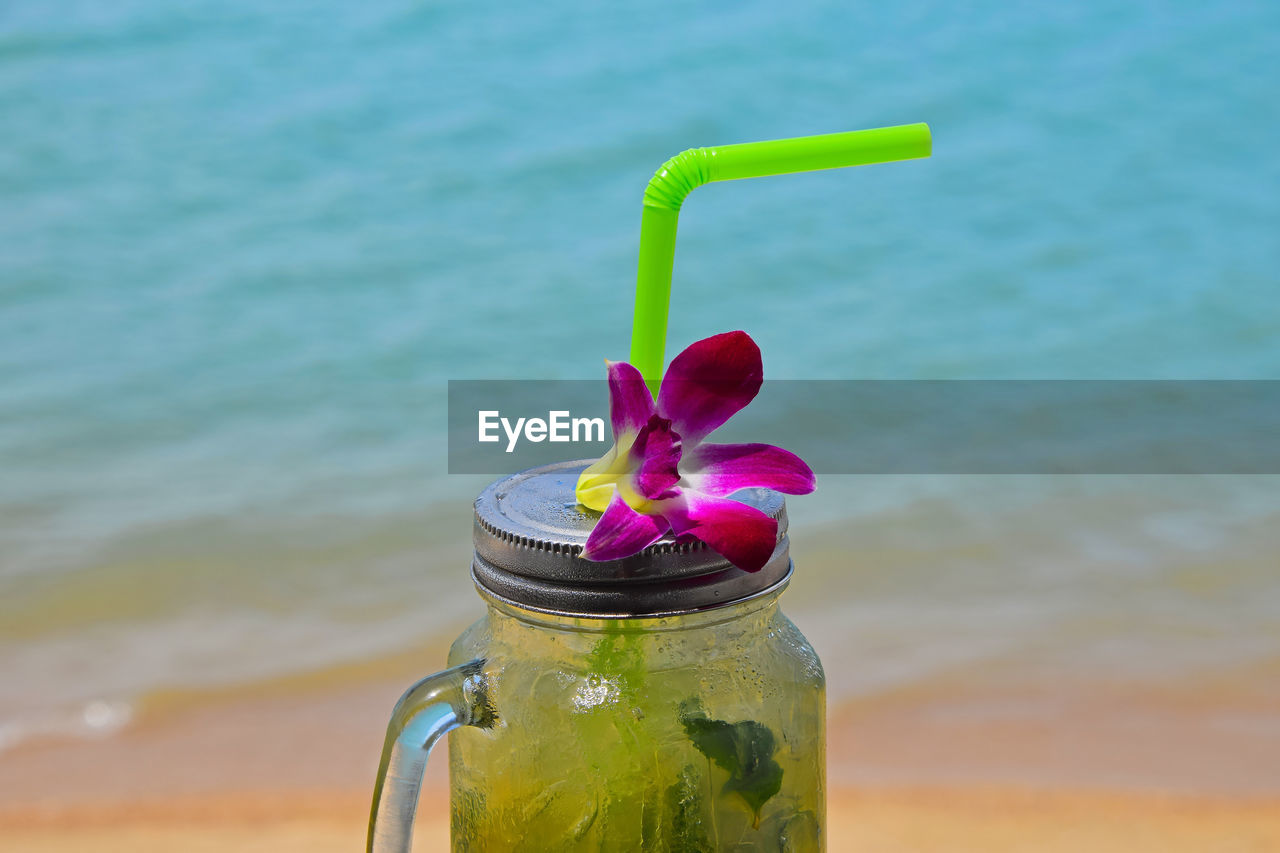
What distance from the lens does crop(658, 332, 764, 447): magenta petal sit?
59 centimetres

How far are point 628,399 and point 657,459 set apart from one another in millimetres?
30

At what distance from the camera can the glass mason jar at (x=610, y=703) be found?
589 millimetres

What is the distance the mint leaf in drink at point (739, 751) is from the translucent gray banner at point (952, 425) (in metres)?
1.17

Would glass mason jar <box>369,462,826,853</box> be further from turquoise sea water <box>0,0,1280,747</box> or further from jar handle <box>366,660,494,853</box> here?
turquoise sea water <box>0,0,1280,747</box>

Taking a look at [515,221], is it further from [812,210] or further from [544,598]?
[544,598]

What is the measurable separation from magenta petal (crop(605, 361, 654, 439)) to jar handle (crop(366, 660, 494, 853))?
0.15 m

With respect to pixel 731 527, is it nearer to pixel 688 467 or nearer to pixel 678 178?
pixel 688 467

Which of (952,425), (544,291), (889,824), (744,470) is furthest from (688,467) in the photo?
(544,291)

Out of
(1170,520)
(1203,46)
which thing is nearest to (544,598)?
(1170,520)

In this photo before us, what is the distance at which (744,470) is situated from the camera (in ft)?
1.98

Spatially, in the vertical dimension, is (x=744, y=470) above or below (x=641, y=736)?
above

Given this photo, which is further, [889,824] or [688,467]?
[889,824]

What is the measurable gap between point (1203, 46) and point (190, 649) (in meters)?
2.63

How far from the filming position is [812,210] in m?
2.69
